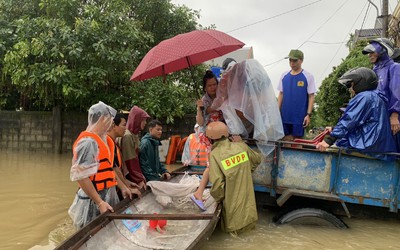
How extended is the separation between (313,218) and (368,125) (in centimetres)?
127

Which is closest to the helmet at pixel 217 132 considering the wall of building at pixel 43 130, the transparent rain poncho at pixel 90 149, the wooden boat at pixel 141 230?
the wooden boat at pixel 141 230

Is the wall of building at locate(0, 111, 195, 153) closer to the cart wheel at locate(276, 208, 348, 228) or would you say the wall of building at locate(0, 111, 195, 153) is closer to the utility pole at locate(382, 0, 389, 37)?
the cart wheel at locate(276, 208, 348, 228)

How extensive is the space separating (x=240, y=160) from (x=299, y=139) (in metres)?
1.38

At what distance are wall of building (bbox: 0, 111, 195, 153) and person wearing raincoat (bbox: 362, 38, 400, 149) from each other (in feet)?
22.6

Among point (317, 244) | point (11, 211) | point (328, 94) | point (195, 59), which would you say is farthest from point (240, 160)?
point (328, 94)

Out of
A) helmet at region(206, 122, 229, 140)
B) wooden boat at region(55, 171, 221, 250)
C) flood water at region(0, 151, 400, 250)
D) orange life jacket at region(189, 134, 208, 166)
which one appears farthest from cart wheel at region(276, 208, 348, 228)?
orange life jacket at region(189, 134, 208, 166)

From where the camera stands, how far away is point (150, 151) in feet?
16.2

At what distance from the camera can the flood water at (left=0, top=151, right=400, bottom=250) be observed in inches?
155

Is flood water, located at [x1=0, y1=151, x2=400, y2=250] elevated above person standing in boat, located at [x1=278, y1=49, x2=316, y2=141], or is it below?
below

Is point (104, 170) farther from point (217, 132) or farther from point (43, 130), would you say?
point (43, 130)

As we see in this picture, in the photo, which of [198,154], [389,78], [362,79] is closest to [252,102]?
[362,79]

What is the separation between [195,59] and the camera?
17.1 feet

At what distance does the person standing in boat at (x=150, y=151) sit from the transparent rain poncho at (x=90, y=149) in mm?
1591

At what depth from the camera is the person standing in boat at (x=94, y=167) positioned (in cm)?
297
